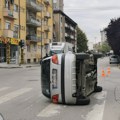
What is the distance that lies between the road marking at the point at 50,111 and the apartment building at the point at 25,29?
46.7 meters

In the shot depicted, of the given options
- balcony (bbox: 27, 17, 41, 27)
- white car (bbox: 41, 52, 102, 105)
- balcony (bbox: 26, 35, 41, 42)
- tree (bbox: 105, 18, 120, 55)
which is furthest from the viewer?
balcony (bbox: 26, 35, 41, 42)

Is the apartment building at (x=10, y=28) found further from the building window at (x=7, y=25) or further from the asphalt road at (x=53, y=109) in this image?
the asphalt road at (x=53, y=109)

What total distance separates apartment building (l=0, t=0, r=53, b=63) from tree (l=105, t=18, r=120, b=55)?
13.7 metres

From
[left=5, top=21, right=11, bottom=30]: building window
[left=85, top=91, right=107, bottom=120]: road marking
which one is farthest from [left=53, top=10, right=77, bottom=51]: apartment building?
[left=85, top=91, right=107, bottom=120]: road marking

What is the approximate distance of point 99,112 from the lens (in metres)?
11.5

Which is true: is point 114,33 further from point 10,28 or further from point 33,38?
point 10,28

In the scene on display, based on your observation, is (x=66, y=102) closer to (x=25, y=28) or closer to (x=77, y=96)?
(x=77, y=96)

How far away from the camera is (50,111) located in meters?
11.8

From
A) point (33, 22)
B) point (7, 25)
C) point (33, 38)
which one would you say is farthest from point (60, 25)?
point (7, 25)

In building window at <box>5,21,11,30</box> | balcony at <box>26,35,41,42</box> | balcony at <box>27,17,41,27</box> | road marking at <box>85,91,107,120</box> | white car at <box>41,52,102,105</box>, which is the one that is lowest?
road marking at <box>85,91,107,120</box>

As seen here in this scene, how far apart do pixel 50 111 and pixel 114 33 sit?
59.9 m

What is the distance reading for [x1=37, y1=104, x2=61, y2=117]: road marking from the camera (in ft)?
36.6

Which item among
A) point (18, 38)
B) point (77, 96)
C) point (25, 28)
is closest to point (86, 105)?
point (77, 96)

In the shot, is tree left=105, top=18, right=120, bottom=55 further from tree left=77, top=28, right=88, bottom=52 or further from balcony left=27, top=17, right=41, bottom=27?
tree left=77, top=28, right=88, bottom=52
